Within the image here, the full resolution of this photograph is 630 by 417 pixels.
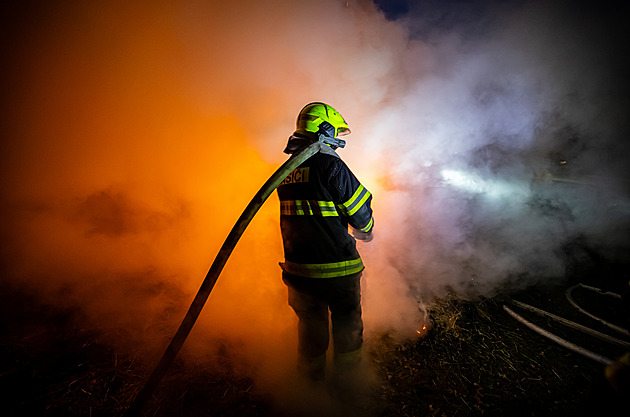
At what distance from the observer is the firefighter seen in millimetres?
2381

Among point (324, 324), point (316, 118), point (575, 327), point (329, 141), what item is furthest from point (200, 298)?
point (575, 327)

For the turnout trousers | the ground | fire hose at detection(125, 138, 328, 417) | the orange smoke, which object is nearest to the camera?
fire hose at detection(125, 138, 328, 417)

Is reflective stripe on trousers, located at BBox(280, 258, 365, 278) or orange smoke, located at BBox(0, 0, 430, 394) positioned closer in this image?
reflective stripe on trousers, located at BBox(280, 258, 365, 278)

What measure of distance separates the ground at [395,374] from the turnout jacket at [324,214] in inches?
68.0

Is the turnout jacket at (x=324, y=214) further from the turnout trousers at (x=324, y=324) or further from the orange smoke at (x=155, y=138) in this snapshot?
the orange smoke at (x=155, y=138)

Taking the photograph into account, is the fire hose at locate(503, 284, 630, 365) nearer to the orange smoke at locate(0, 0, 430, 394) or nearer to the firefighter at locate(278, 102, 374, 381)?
the orange smoke at locate(0, 0, 430, 394)

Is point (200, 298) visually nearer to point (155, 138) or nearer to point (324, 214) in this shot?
point (324, 214)

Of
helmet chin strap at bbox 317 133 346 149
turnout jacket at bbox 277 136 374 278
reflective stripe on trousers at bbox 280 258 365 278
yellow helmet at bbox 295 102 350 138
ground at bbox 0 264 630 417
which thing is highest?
yellow helmet at bbox 295 102 350 138

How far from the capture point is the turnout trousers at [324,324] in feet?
8.11

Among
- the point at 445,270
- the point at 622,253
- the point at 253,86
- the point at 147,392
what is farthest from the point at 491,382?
the point at 253,86

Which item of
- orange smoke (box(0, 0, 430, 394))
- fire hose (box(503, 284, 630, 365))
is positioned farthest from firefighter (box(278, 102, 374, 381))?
fire hose (box(503, 284, 630, 365))

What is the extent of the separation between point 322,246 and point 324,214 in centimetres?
33

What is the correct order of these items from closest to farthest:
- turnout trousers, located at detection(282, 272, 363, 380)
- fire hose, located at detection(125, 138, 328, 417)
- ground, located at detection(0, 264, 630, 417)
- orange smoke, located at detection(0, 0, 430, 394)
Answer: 1. fire hose, located at detection(125, 138, 328, 417)
2. turnout trousers, located at detection(282, 272, 363, 380)
3. ground, located at detection(0, 264, 630, 417)
4. orange smoke, located at detection(0, 0, 430, 394)

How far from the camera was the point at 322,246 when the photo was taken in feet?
7.83
